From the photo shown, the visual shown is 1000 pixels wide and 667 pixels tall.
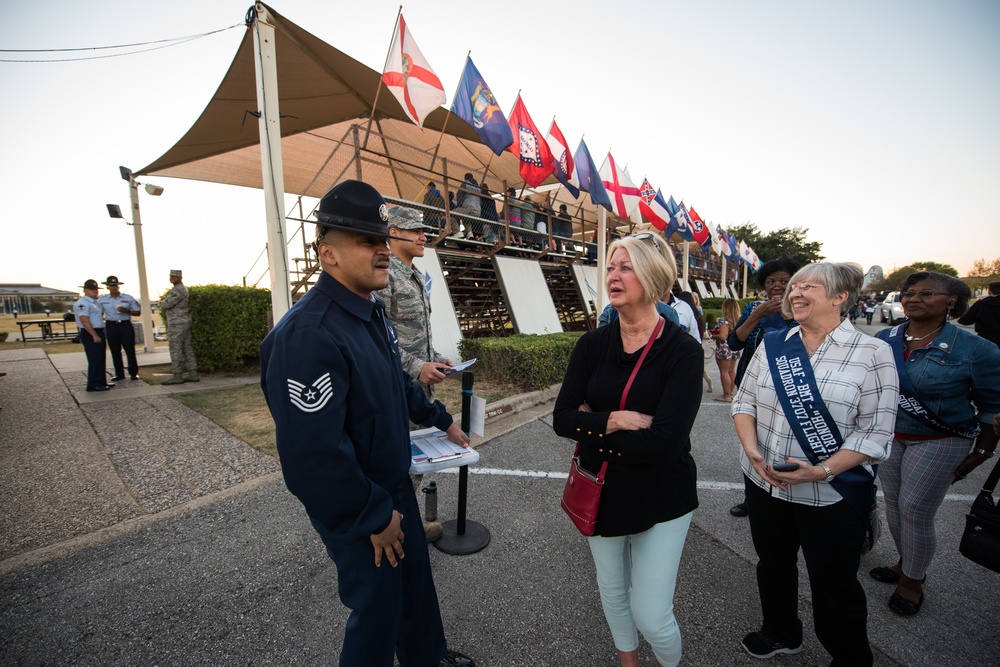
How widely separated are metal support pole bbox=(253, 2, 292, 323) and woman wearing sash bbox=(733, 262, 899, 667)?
536 cm

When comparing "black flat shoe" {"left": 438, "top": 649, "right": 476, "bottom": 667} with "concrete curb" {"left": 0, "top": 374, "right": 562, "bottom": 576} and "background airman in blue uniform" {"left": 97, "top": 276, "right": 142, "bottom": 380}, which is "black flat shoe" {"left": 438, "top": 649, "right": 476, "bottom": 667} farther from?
"background airman in blue uniform" {"left": 97, "top": 276, "right": 142, "bottom": 380}

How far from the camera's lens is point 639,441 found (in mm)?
1594

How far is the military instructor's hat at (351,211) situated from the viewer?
57.3 inches

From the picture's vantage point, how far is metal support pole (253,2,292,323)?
17.2ft

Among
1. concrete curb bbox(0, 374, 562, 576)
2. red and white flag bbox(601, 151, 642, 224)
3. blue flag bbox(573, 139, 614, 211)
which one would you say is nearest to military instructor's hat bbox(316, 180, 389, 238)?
concrete curb bbox(0, 374, 562, 576)

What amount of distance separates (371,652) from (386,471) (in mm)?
632

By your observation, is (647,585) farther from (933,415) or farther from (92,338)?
(92,338)

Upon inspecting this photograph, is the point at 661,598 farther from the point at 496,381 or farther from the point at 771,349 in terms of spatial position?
the point at 496,381

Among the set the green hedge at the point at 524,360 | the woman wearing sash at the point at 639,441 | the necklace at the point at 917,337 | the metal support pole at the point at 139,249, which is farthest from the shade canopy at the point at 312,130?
the necklace at the point at 917,337

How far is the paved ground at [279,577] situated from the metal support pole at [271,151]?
7.58 ft

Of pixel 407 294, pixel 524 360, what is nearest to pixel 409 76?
pixel 407 294

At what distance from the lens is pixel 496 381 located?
293 inches

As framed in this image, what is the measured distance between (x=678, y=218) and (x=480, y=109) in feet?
34.4

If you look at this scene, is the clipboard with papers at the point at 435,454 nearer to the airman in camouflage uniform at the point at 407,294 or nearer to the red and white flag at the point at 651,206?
the airman in camouflage uniform at the point at 407,294
